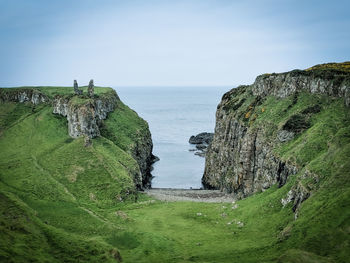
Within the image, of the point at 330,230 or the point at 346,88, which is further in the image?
the point at 346,88

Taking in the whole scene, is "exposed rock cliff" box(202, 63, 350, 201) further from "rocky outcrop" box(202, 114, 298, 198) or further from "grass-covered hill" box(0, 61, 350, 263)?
"grass-covered hill" box(0, 61, 350, 263)

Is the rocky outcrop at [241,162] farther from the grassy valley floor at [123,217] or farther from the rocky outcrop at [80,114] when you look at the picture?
the rocky outcrop at [80,114]

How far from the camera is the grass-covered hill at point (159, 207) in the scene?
48719 mm

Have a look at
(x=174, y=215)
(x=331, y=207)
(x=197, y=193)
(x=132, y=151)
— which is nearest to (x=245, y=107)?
(x=197, y=193)

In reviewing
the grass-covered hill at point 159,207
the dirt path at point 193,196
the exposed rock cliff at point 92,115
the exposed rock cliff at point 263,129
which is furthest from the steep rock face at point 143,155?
the exposed rock cliff at point 263,129

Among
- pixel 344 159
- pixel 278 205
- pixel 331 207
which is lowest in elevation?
pixel 278 205

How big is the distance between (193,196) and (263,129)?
31.0 m

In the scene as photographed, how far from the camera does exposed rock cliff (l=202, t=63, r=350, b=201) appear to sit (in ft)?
270

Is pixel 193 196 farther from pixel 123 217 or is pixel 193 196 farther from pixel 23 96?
pixel 23 96

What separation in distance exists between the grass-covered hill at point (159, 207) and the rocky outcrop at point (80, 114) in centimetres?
383

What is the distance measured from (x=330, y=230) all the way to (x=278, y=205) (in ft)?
63.1

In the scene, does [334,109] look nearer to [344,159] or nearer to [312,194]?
[344,159]

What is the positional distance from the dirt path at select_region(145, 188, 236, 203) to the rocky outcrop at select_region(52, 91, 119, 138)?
30167mm

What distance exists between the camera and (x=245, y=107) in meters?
112
